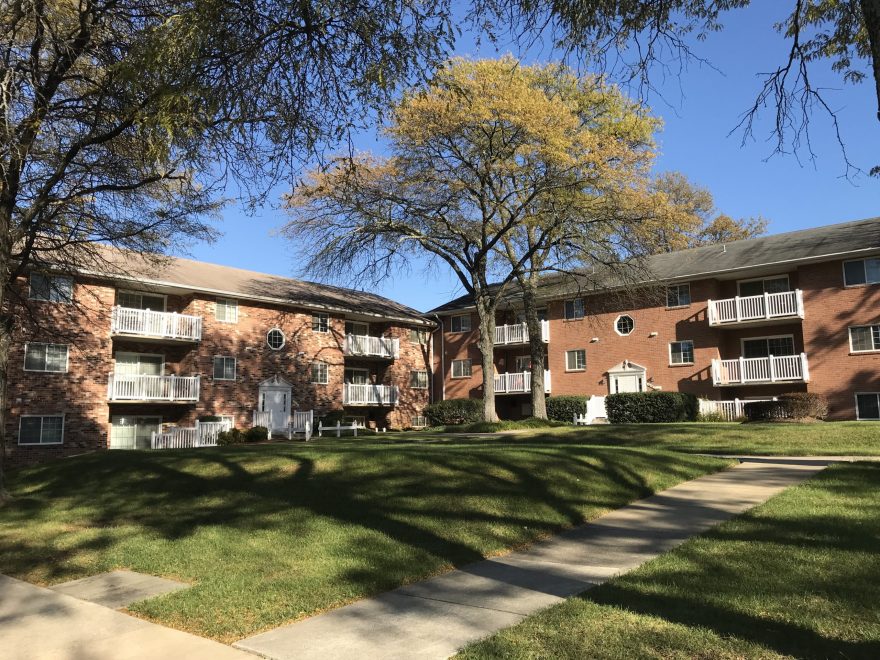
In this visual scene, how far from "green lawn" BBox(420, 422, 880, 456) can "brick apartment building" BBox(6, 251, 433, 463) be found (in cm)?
1426

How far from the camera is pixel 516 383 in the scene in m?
35.8

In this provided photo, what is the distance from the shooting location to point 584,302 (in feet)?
112

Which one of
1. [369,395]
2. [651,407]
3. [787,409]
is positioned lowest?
[787,409]

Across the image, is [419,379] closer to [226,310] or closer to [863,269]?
[226,310]

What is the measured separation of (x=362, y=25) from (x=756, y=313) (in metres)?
26.1

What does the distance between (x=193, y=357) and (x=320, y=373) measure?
698 cm

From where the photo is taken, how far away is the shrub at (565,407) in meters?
31.3

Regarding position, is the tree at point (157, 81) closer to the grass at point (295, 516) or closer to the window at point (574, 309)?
the grass at point (295, 516)

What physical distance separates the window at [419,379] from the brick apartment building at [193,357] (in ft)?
0.27

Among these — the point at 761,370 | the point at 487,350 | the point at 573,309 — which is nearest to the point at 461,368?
the point at 573,309

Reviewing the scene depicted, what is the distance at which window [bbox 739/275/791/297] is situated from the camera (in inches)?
1139

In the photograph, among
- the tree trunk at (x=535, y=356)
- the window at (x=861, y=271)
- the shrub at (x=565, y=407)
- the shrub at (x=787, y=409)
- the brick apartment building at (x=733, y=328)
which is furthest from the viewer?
the shrub at (x=565, y=407)

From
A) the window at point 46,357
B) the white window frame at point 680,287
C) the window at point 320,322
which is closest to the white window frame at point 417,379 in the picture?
the window at point 320,322

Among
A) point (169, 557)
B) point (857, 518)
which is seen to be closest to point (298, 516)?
point (169, 557)
